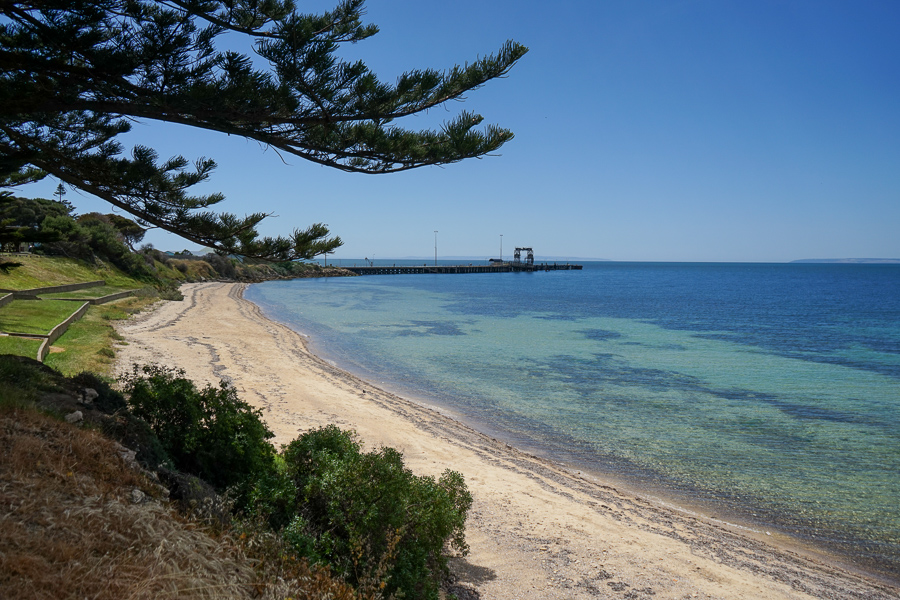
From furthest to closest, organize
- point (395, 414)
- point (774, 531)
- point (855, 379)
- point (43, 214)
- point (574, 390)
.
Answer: point (43, 214) < point (855, 379) < point (574, 390) < point (395, 414) < point (774, 531)

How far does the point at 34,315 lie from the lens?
17625 mm

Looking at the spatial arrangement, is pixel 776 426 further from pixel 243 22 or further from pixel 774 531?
pixel 243 22

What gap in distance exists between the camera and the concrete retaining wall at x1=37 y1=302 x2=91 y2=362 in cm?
1214

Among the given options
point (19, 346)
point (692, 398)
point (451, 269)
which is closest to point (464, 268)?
point (451, 269)

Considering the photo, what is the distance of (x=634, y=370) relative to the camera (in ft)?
75.7

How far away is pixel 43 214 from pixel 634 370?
34320mm

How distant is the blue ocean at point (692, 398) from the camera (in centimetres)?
1055

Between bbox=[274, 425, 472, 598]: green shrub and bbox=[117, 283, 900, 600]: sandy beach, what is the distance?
3.57ft

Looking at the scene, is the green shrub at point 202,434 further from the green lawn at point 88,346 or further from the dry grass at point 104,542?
the green lawn at point 88,346

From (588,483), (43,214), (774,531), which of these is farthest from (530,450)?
(43,214)

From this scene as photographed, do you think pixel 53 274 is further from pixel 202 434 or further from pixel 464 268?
pixel 464 268

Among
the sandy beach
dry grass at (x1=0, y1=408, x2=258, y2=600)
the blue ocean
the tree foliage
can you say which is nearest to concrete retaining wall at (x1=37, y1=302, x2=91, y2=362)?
the sandy beach

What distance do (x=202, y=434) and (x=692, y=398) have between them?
54.9ft

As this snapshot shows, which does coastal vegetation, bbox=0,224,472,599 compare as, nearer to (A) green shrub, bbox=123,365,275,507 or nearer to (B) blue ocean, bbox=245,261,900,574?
(A) green shrub, bbox=123,365,275,507
